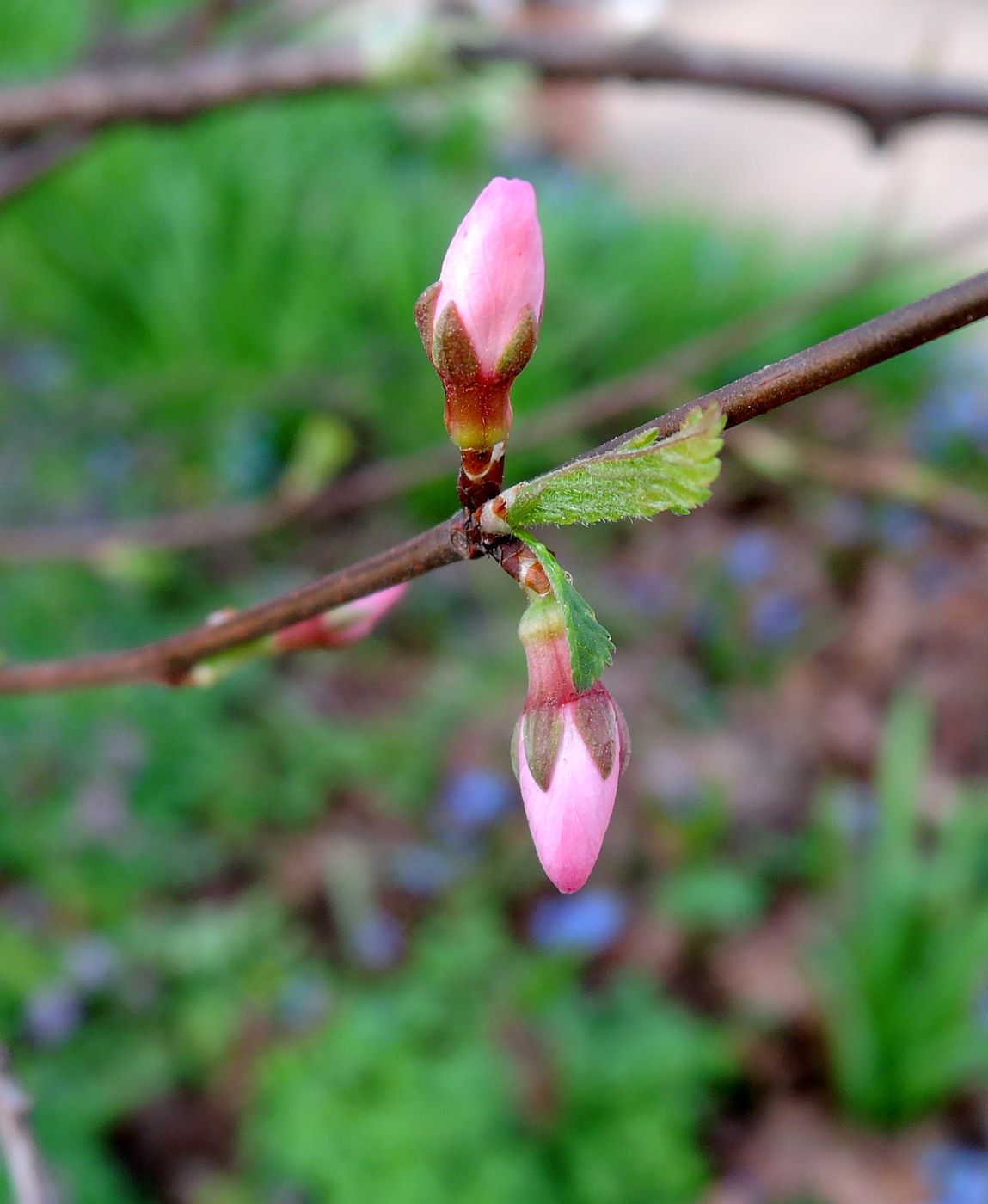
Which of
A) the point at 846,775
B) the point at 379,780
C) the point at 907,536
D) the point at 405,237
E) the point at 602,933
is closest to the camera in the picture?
the point at 602,933

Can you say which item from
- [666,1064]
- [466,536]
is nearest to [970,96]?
[466,536]

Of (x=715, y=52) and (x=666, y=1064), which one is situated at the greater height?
(x=715, y=52)

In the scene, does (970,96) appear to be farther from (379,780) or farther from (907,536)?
(907,536)

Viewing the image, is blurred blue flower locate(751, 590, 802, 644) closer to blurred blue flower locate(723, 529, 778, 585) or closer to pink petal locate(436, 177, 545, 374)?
blurred blue flower locate(723, 529, 778, 585)

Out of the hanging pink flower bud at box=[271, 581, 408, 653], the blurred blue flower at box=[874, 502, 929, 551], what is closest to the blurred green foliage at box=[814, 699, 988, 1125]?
the blurred blue flower at box=[874, 502, 929, 551]

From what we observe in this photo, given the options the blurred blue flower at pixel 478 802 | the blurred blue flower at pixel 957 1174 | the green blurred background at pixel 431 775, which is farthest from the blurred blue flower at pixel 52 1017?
the blurred blue flower at pixel 957 1174

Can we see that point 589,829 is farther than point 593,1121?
No
